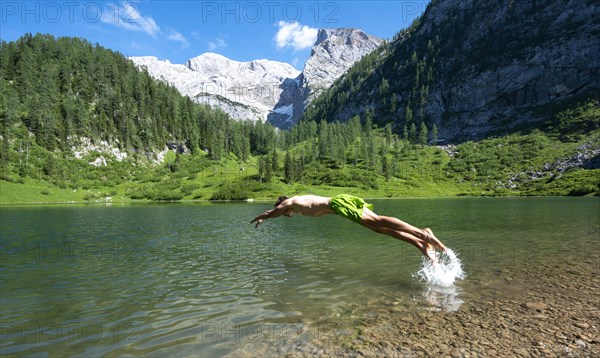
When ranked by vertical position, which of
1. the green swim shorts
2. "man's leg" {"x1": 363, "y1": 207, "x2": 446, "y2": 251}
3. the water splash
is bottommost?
the water splash

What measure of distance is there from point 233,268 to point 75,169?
181395 millimetres

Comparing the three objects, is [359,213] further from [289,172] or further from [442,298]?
[289,172]

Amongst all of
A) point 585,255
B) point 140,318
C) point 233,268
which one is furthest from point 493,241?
point 140,318

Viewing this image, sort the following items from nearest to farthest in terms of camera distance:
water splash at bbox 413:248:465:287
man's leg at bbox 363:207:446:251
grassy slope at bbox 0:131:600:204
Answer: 1. man's leg at bbox 363:207:446:251
2. water splash at bbox 413:248:465:287
3. grassy slope at bbox 0:131:600:204

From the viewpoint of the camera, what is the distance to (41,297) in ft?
47.7

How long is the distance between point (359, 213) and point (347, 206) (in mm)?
525

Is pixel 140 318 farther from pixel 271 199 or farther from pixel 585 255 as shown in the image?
pixel 271 199

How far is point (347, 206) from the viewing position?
40.6 ft

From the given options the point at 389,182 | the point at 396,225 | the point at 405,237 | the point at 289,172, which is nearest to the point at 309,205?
the point at 396,225

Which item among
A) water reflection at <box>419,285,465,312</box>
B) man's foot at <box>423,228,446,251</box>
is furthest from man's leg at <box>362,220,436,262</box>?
water reflection at <box>419,285,465,312</box>

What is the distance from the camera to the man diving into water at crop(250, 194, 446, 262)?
12461 millimetres

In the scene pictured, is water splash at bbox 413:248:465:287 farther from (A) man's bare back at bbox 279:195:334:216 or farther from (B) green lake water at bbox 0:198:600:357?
(A) man's bare back at bbox 279:195:334:216

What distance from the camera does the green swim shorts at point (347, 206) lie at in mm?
12352

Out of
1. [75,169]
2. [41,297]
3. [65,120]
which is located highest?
[65,120]
